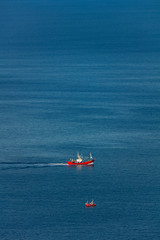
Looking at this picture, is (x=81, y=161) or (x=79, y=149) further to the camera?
(x=79, y=149)

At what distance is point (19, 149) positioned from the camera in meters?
109

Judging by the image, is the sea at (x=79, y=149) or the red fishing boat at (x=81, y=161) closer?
the sea at (x=79, y=149)

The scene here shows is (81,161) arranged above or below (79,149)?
below

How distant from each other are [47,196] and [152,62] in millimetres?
83936

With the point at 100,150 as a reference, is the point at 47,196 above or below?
below

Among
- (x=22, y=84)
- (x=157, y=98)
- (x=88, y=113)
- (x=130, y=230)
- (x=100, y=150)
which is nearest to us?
(x=130, y=230)

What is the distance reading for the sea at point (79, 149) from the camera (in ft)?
287

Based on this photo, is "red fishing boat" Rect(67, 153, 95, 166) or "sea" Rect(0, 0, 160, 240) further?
"red fishing boat" Rect(67, 153, 95, 166)

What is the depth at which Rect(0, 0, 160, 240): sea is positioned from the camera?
87.4 meters

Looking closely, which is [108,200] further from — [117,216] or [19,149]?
[19,149]

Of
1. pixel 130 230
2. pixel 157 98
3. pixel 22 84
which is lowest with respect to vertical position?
pixel 130 230

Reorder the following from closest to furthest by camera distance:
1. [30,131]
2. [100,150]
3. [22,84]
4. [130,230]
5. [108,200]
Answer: [130,230]
[108,200]
[100,150]
[30,131]
[22,84]

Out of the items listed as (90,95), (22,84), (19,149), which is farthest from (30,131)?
(22,84)

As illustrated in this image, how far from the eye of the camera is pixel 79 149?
357 feet
